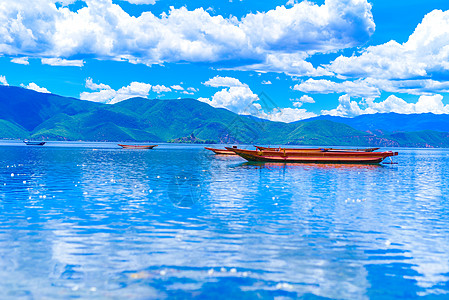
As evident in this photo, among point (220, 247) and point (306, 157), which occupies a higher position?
point (306, 157)

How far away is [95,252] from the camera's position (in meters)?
20.0

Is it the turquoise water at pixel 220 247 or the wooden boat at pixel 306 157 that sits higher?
the wooden boat at pixel 306 157

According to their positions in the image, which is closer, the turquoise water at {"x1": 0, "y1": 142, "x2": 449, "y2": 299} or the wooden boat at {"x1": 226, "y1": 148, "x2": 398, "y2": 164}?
the turquoise water at {"x1": 0, "y1": 142, "x2": 449, "y2": 299}

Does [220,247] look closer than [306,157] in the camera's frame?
Yes

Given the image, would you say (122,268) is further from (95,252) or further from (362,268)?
(362,268)

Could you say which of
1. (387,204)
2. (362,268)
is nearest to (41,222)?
(362,268)

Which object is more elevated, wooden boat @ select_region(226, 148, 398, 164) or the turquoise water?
wooden boat @ select_region(226, 148, 398, 164)

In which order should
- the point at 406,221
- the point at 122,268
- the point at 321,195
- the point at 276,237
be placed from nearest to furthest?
the point at 122,268, the point at 276,237, the point at 406,221, the point at 321,195

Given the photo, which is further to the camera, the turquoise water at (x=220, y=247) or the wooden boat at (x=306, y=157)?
the wooden boat at (x=306, y=157)

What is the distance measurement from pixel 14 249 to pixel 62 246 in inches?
91.3

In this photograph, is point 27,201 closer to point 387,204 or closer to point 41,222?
point 41,222

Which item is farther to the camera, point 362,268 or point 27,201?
point 27,201

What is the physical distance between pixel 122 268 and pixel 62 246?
5.45m

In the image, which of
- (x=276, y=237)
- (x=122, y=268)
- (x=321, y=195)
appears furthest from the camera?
(x=321, y=195)
